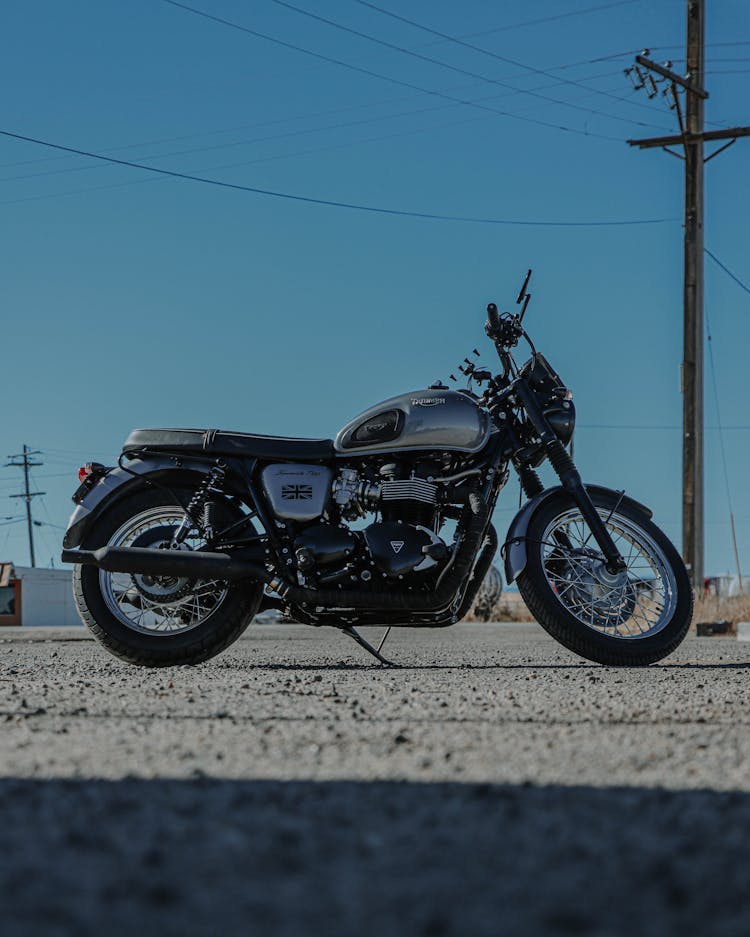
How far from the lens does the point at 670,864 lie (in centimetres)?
168

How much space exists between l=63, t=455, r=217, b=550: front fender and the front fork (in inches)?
66.9

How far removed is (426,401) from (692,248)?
13.0m

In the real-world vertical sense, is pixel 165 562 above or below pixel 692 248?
below

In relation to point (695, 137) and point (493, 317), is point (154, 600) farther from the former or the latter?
point (695, 137)

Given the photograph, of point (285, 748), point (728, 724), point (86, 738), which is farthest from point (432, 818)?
point (728, 724)

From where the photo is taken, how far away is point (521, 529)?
19.0ft

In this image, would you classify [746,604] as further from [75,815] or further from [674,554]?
[75,815]

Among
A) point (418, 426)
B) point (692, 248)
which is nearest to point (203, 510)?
point (418, 426)

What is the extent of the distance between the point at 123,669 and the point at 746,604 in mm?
12114

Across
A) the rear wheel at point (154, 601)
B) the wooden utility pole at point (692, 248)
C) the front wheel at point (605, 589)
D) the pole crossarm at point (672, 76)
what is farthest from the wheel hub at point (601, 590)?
the pole crossarm at point (672, 76)

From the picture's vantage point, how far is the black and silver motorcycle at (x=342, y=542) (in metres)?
5.50

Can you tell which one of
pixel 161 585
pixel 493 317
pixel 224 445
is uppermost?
pixel 493 317

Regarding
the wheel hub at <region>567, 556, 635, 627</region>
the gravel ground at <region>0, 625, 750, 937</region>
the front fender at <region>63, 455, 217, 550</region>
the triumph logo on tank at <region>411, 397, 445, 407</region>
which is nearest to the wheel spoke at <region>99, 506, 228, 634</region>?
the front fender at <region>63, 455, 217, 550</region>

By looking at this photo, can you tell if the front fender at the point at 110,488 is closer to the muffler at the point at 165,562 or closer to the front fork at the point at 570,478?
the muffler at the point at 165,562
